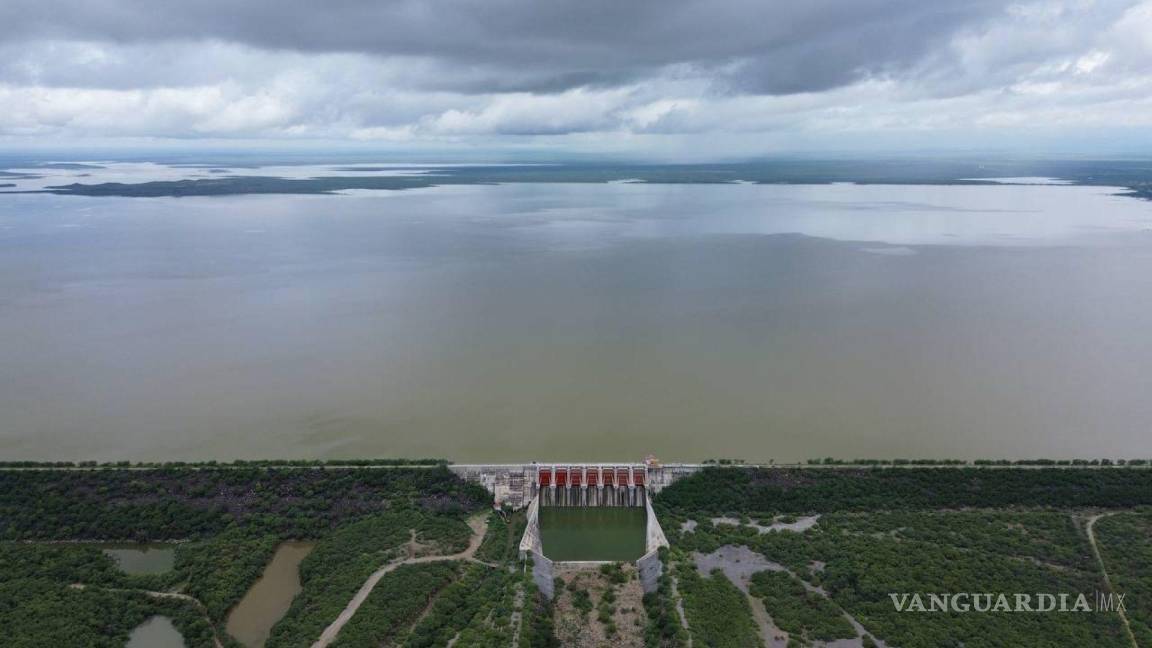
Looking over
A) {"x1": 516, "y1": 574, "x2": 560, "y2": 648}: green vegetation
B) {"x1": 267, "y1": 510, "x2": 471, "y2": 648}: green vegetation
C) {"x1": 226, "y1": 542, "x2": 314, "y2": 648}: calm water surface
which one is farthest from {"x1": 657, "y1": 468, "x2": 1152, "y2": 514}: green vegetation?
{"x1": 226, "y1": 542, "x2": 314, "y2": 648}: calm water surface

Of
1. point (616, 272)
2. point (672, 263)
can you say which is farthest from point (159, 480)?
point (672, 263)

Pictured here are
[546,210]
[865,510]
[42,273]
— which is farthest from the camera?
[546,210]

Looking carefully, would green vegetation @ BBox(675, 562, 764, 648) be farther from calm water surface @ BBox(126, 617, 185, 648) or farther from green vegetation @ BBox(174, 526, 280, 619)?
calm water surface @ BBox(126, 617, 185, 648)

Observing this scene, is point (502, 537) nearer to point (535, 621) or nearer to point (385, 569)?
point (385, 569)

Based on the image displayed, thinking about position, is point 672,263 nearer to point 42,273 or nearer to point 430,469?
point 430,469

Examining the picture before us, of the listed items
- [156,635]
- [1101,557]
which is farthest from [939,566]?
[156,635]

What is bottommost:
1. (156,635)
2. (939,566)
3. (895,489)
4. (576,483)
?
(156,635)
